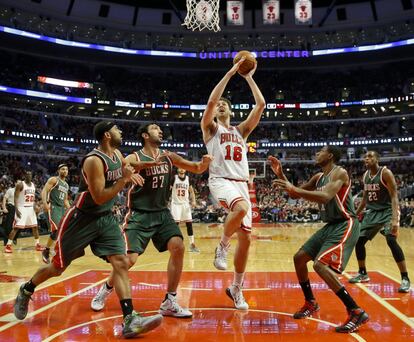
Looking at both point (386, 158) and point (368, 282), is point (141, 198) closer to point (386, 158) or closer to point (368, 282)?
point (368, 282)

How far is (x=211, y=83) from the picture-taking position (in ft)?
148

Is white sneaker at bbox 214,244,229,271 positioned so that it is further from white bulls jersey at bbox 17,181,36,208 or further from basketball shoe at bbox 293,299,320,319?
white bulls jersey at bbox 17,181,36,208

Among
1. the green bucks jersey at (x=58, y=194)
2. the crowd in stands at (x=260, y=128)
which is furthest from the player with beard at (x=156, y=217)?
the crowd in stands at (x=260, y=128)

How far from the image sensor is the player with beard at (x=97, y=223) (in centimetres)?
452

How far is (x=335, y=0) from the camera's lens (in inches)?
1543

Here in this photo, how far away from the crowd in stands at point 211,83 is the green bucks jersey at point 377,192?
120 ft

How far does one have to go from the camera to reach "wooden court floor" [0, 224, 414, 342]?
443 centimetres


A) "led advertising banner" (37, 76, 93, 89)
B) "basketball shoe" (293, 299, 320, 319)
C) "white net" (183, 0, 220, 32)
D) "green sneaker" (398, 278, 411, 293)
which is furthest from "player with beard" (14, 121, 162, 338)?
"led advertising banner" (37, 76, 93, 89)

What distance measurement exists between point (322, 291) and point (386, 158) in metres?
35.5

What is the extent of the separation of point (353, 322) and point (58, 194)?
25.6 ft

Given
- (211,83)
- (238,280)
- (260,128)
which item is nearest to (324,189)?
(238,280)

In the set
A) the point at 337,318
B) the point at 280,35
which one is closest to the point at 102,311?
the point at 337,318

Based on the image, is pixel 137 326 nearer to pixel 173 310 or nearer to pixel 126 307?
pixel 126 307

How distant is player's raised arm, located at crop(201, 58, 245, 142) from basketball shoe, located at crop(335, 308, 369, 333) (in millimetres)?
2672
